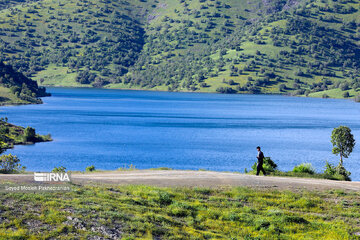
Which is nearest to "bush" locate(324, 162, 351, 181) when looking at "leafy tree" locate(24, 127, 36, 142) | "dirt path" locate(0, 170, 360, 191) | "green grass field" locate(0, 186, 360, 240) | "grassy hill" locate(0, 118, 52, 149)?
"dirt path" locate(0, 170, 360, 191)

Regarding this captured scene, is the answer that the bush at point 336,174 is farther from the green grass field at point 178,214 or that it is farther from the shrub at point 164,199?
the shrub at point 164,199

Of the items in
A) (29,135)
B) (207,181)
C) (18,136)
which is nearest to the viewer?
(207,181)

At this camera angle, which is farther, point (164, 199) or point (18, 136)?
point (18, 136)

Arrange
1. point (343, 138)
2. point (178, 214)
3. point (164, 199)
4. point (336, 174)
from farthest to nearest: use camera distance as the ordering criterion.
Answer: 1. point (343, 138)
2. point (336, 174)
3. point (164, 199)
4. point (178, 214)

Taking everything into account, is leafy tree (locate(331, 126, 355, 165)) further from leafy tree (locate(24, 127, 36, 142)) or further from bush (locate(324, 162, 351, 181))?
leafy tree (locate(24, 127, 36, 142))

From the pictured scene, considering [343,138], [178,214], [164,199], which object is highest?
[343,138]

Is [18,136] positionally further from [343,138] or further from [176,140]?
[343,138]

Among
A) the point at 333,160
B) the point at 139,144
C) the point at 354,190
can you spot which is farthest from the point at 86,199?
the point at 139,144

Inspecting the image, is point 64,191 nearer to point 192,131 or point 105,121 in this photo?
point 192,131

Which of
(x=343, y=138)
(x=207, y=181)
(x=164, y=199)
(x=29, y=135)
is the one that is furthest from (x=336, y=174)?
(x=29, y=135)

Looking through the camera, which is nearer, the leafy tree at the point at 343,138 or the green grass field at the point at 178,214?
the green grass field at the point at 178,214

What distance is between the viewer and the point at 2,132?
119m

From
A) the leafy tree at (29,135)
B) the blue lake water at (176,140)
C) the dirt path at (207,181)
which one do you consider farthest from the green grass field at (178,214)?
the leafy tree at (29,135)

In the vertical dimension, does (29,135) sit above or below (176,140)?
above
